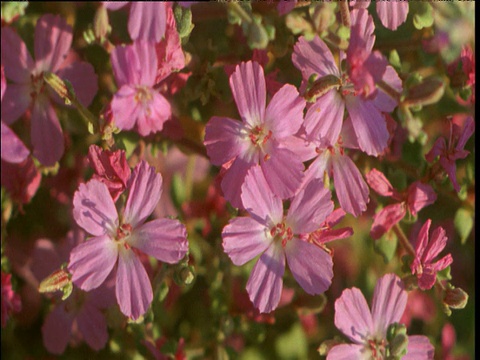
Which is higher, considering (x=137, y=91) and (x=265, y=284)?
(x=137, y=91)

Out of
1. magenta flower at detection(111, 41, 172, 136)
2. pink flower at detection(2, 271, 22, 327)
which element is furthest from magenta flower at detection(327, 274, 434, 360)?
pink flower at detection(2, 271, 22, 327)

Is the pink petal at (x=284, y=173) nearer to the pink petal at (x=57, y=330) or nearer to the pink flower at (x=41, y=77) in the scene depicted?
the pink flower at (x=41, y=77)

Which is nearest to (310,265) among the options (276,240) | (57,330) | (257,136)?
(276,240)

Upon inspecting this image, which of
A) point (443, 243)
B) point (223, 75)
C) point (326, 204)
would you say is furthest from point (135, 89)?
point (443, 243)

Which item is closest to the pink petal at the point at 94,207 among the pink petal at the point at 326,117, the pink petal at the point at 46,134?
the pink petal at the point at 46,134

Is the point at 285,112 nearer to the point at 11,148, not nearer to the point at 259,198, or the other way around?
the point at 259,198

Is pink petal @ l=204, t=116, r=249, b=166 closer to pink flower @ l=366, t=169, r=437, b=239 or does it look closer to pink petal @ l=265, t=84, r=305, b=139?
pink petal @ l=265, t=84, r=305, b=139

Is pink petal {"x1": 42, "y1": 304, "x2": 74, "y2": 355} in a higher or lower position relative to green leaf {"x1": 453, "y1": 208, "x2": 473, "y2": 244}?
lower
